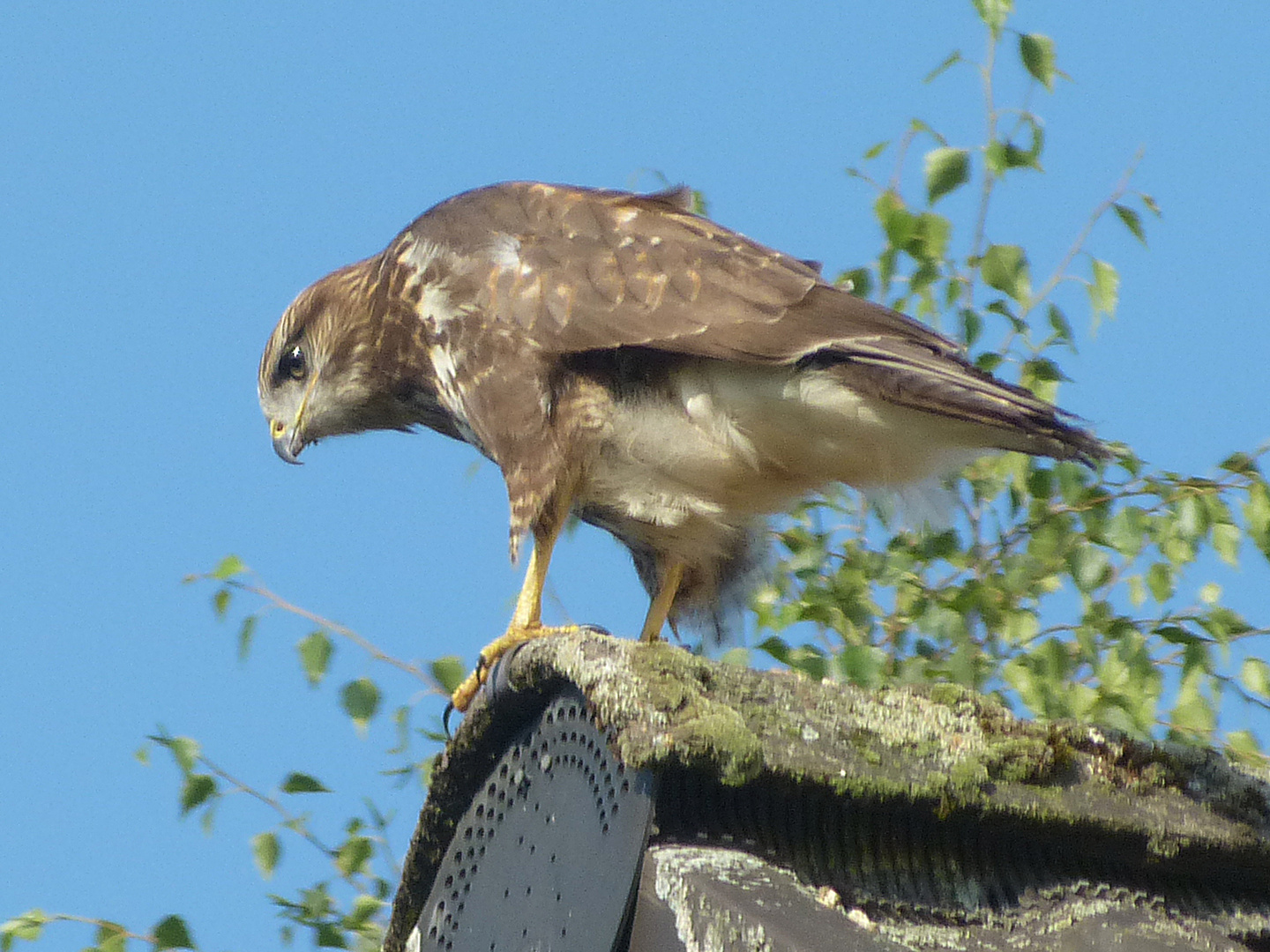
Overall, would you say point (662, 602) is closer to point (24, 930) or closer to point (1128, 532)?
point (1128, 532)

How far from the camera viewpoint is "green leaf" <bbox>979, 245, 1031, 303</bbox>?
14.7ft

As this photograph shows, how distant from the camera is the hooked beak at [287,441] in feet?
17.1

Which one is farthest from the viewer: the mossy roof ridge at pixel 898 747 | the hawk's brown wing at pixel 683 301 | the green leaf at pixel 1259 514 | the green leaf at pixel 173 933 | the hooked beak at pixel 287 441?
the hooked beak at pixel 287 441

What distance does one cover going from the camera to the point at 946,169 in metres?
4.46

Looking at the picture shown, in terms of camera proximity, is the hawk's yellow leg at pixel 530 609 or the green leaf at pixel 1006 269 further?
the green leaf at pixel 1006 269

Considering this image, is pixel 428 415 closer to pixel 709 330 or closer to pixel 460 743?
pixel 709 330

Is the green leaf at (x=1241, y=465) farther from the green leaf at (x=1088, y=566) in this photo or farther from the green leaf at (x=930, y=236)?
the green leaf at (x=930, y=236)

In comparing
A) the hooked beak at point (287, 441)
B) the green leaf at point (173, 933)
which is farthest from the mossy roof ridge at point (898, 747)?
the hooked beak at point (287, 441)

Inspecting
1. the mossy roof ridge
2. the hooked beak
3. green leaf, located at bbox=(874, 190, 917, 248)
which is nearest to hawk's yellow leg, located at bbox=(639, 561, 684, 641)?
green leaf, located at bbox=(874, 190, 917, 248)

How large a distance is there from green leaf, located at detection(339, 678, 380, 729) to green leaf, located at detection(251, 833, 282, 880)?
0.48 metres

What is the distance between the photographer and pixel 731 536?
4.41 m

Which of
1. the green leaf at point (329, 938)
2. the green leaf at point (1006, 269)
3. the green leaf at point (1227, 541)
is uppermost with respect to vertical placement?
the green leaf at point (1006, 269)

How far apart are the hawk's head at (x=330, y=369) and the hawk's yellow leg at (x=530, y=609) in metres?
0.96

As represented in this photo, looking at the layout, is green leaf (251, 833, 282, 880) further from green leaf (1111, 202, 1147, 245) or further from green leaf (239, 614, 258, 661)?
green leaf (1111, 202, 1147, 245)
